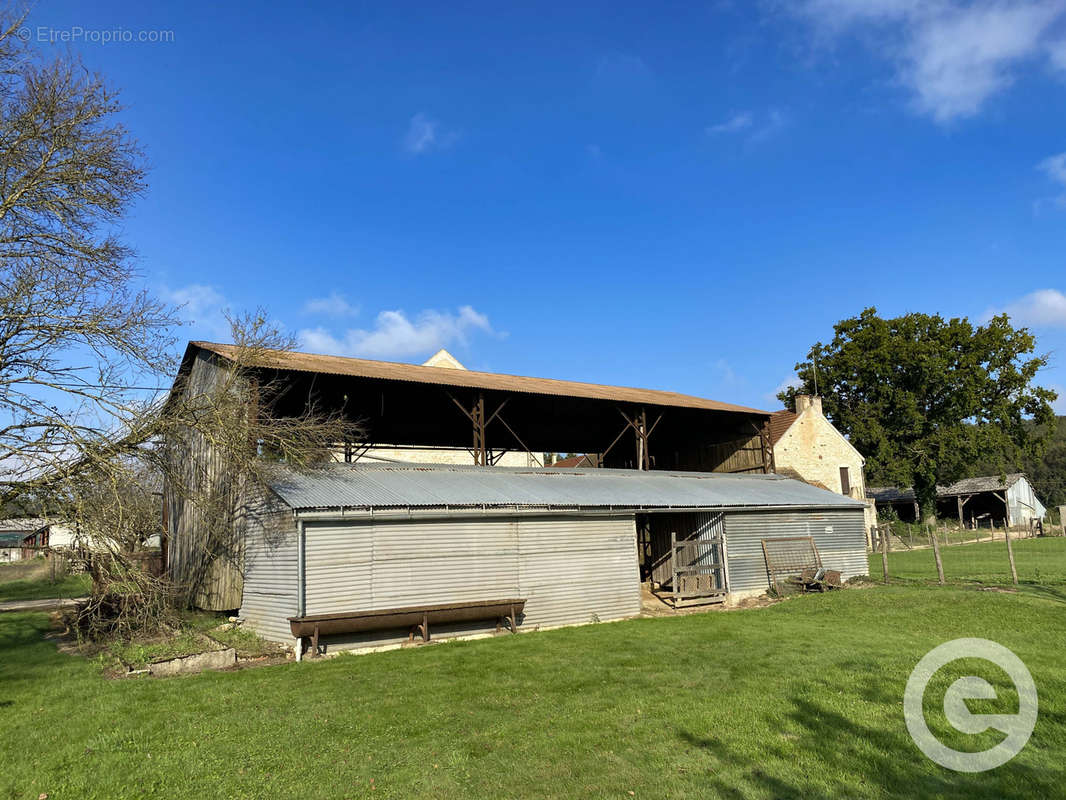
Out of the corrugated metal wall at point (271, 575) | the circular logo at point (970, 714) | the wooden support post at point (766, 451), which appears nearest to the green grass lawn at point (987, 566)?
the wooden support post at point (766, 451)

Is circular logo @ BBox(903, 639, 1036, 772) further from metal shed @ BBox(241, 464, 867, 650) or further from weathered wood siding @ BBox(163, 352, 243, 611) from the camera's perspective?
weathered wood siding @ BBox(163, 352, 243, 611)

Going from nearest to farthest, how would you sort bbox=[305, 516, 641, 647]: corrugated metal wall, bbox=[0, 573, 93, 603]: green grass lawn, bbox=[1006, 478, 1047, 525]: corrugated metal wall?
bbox=[305, 516, 641, 647]: corrugated metal wall, bbox=[0, 573, 93, 603]: green grass lawn, bbox=[1006, 478, 1047, 525]: corrugated metal wall

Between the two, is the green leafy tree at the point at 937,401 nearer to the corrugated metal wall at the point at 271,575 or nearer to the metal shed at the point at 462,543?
the metal shed at the point at 462,543

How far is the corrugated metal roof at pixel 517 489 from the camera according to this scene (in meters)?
15.1

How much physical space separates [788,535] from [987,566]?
9.13 metres

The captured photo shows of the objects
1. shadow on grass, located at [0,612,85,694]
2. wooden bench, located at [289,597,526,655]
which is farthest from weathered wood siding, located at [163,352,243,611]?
wooden bench, located at [289,597,526,655]

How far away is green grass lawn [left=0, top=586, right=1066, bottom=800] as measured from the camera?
6.27 metres

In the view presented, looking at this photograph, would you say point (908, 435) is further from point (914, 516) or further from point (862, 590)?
point (862, 590)

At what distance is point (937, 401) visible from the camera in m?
46.7

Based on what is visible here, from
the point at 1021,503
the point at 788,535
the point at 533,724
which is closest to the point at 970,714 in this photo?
the point at 533,724

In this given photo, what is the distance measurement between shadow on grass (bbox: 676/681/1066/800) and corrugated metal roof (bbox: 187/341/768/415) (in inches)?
549

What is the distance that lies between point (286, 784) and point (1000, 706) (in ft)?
27.5

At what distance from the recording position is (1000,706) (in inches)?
330

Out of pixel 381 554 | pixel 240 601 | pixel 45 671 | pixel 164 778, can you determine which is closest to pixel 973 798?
pixel 164 778
